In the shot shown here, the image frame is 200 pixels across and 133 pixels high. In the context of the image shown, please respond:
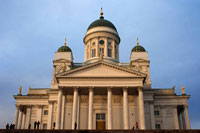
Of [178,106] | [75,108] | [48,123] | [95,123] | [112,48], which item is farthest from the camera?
[112,48]

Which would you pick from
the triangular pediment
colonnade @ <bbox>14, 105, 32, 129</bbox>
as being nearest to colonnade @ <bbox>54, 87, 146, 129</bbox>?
the triangular pediment

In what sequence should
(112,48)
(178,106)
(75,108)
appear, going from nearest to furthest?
1. (75,108)
2. (178,106)
3. (112,48)

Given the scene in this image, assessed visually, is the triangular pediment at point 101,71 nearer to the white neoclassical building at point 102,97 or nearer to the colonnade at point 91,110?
the white neoclassical building at point 102,97

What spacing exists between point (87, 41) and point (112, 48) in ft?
20.2

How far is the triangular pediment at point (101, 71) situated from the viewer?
33.7 meters

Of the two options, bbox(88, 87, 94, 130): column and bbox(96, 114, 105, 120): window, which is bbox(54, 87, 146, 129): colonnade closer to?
bbox(88, 87, 94, 130): column

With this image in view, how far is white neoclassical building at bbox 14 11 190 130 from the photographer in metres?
33.1

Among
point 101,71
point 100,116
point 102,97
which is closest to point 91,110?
point 100,116

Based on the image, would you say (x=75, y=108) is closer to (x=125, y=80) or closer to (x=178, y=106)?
(x=125, y=80)

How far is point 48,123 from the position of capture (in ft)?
126

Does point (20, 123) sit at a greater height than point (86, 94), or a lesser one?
lesser

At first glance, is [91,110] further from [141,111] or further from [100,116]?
[141,111]

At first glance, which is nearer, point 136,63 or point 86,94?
point 86,94

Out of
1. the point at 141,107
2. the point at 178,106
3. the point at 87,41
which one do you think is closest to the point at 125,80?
the point at 141,107
